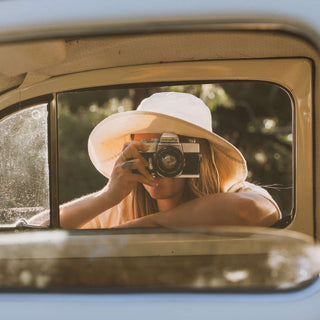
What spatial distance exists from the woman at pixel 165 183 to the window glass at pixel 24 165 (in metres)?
0.15

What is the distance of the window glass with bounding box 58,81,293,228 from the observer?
1602mm

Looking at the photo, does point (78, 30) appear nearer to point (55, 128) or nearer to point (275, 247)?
point (55, 128)

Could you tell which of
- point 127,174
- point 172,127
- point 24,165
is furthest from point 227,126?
point 24,165

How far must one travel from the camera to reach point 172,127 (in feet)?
5.31

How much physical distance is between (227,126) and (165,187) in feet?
1.59

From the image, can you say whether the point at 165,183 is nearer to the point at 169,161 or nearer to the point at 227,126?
the point at 169,161

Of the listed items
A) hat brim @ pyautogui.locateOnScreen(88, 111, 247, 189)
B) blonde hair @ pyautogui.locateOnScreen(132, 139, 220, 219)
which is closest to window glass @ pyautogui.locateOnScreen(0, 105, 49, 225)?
hat brim @ pyautogui.locateOnScreen(88, 111, 247, 189)

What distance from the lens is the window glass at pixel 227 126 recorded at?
1602mm

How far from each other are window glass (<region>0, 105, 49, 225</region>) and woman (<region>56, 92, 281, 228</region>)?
0.15 meters

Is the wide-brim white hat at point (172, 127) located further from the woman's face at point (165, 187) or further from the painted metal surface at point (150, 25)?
the painted metal surface at point (150, 25)

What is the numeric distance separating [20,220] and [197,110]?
0.89 metres

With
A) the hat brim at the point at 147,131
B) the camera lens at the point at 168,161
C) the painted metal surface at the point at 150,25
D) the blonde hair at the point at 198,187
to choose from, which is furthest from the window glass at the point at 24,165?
the painted metal surface at the point at 150,25

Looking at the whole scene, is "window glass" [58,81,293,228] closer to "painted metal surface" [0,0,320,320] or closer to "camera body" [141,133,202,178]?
"camera body" [141,133,202,178]

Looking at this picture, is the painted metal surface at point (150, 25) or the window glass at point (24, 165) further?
the window glass at point (24, 165)
